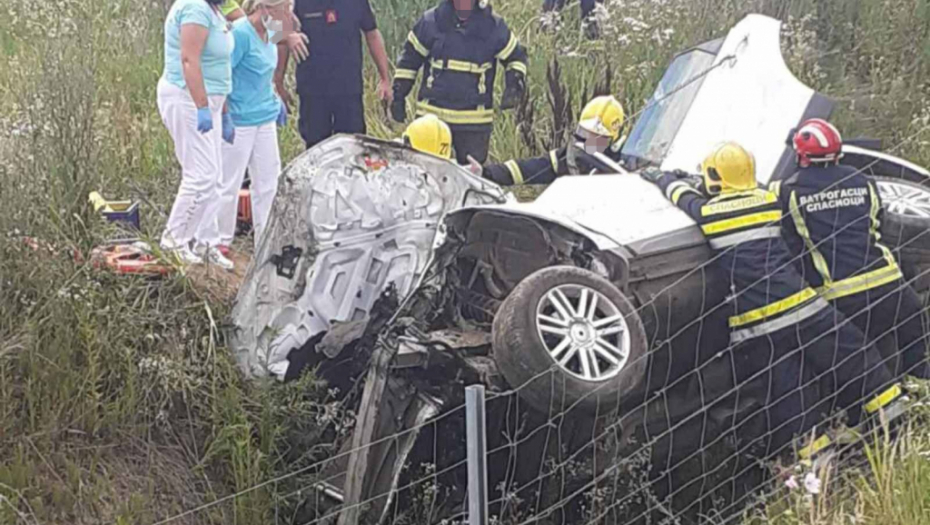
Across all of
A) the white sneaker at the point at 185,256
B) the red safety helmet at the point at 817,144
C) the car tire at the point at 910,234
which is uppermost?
the red safety helmet at the point at 817,144

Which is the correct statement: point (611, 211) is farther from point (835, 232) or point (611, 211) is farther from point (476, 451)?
point (476, 451)

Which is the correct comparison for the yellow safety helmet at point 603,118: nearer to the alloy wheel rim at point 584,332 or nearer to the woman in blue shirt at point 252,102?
the woman in blue shirt at point 252,102

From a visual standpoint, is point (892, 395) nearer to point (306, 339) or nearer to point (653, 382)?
point (653, 382)

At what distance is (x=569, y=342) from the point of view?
4297 mm

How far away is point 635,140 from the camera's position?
6.05 m

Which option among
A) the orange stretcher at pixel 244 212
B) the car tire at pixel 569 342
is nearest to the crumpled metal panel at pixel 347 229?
the car tire at pixel 569 342

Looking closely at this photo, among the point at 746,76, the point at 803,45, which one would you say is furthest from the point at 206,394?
the point at 803,45

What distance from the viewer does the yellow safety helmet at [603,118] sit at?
618cm

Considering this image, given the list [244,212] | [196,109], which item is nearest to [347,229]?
[196,109]

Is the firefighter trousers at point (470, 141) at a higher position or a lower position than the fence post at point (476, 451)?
lower

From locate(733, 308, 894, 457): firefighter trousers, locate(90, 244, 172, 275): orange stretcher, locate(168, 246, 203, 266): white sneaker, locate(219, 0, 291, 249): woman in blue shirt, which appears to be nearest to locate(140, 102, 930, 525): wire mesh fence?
locate(733, 308, 894, 457): firefighter trousers

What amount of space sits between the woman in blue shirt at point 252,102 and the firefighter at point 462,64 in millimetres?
1051

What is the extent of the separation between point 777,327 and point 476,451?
2.04 meters

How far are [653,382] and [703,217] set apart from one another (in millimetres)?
738
